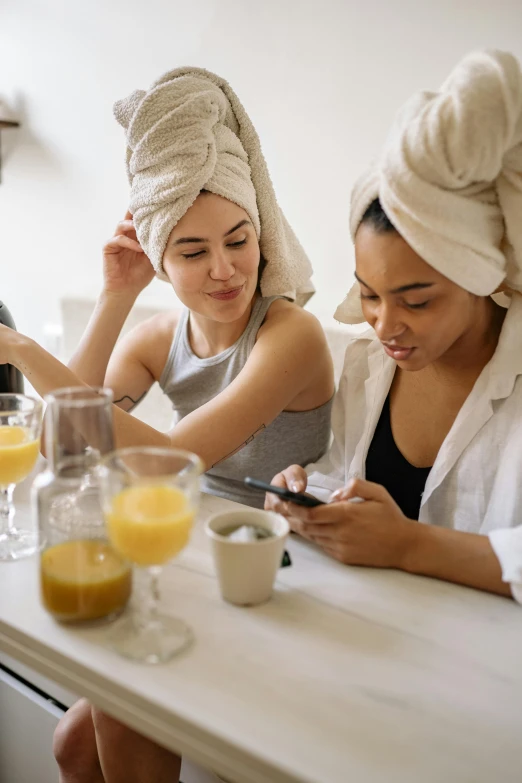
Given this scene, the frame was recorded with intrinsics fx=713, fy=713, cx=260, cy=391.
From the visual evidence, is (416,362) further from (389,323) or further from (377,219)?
(377,219)

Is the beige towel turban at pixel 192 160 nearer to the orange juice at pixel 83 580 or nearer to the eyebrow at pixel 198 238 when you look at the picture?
the eyebrow at pixel 198 238

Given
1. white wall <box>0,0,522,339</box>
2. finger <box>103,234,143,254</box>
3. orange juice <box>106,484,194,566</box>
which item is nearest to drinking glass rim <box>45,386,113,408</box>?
orange juice <box>106,484,194,566</box>

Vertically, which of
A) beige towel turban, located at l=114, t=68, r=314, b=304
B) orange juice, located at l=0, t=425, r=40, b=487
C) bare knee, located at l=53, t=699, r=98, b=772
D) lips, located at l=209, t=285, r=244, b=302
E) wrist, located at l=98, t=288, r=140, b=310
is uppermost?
beige towel turban, located at l=114, t=68, r=314, b=304

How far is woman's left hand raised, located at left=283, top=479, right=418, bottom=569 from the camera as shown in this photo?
39.4 inches

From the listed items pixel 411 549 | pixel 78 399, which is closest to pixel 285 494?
pixel 411 549

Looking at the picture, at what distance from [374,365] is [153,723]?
86 centimetres

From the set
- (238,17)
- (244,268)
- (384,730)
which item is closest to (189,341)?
(244,268)

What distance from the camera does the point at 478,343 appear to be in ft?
4.04

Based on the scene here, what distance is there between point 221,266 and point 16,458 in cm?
62

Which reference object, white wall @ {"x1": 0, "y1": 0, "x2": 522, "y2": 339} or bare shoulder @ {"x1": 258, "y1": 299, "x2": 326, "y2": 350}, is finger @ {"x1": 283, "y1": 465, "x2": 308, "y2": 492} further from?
white wall @ {"x1": 0, "y1": 0, "x2": 522, "y2": 339}

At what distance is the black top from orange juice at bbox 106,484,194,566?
0.64 meters

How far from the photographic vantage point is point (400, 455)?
1336mm

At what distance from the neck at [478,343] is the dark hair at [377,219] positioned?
0.22m

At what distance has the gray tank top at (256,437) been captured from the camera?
64.0 inches
